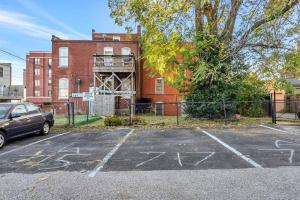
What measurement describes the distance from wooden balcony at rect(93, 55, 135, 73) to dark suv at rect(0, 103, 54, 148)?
11.5 metres

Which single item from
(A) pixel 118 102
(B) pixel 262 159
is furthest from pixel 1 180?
(A) pixel 118 102

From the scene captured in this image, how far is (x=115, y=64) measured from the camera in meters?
23.3

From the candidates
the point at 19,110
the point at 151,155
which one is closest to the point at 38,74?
the point at 19,110

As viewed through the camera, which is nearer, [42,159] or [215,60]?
[42,159]

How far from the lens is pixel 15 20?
74.9 ft

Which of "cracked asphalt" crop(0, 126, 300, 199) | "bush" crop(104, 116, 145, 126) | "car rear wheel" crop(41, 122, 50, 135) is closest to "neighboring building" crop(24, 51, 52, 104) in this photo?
"bush" crop(104, 116, 145, 126)

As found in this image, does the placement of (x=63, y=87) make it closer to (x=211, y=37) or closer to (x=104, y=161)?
(x=211, y=37)

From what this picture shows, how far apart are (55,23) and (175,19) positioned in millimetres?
15760

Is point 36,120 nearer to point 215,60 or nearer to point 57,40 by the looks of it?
point 215,60

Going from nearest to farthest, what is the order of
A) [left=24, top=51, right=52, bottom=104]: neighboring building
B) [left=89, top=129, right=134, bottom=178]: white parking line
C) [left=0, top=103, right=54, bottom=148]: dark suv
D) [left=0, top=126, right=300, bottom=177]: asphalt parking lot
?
[left=89, top=129, right=134, bottom=178]: white parking line < [left=0, top=126, right=300, bottom=177]: asphalt parking lot < [left=0, top=103, right=54, bottom=148]: dark suv < [left=24, top=51, right=52, bottom=104]: neighboring building

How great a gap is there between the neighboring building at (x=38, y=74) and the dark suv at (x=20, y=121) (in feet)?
156

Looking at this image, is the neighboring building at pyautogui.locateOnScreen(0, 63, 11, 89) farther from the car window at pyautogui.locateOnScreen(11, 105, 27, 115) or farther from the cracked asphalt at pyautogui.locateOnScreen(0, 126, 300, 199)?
the cracked asphalt at pyautogui.locateOnScreen(0, 126, 300, 199)

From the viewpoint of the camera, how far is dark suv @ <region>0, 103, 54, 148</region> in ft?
29.2

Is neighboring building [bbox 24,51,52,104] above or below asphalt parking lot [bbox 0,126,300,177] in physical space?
above
